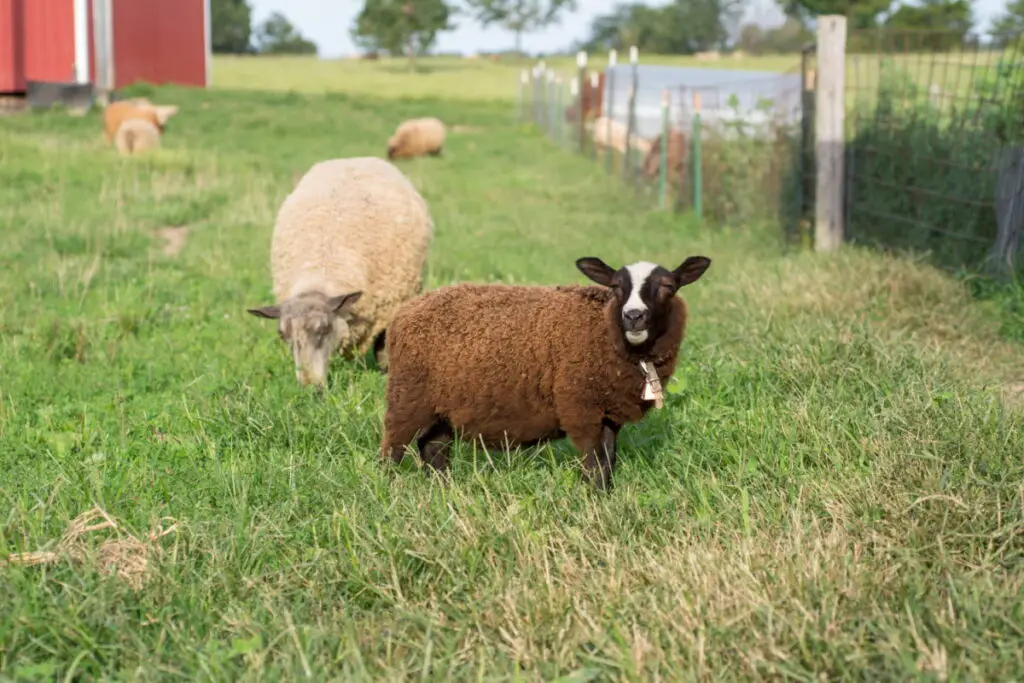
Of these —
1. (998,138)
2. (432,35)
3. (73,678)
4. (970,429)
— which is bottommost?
(73,678)

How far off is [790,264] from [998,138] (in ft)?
5.91

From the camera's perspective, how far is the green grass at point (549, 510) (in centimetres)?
332

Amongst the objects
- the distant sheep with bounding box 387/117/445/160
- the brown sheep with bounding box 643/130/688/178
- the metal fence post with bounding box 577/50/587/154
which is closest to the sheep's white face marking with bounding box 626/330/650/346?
the brown sheep with bounding box 643/130/688/178

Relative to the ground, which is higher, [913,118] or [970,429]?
[913,118]

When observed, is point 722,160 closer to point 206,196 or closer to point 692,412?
point 206,196

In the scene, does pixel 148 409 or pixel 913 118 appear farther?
pixel 913 118

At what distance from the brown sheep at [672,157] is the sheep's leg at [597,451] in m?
10.5

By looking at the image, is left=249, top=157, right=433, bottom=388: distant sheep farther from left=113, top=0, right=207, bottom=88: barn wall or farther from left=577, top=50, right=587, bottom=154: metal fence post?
left=113, top=0, right=207, bottom=88: barn wall

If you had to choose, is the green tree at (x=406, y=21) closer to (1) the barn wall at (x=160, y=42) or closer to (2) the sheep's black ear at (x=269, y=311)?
(1) the barn wall at (x=160, y=42)

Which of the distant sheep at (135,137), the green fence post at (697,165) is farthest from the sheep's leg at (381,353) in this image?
the distant sheep at (135,137)

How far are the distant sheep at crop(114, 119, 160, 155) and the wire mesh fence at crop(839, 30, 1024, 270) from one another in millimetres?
12699

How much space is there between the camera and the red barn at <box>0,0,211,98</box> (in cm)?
2366

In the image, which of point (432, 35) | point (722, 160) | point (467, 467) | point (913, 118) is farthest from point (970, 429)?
point (432, 35)

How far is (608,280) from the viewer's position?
484 cm
